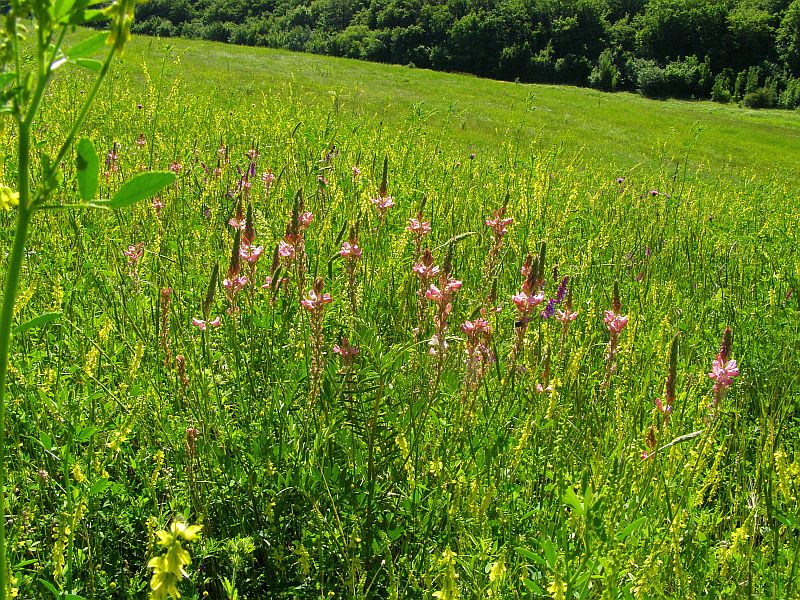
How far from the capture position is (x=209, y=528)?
1847mm

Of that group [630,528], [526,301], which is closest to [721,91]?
[526,301]

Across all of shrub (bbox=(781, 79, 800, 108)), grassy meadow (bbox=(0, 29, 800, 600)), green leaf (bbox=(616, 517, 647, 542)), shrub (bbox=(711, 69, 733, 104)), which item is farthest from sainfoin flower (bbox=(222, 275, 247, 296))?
shrub (bbox=(711, 69, 733, 104))

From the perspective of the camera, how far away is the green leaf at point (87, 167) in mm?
827

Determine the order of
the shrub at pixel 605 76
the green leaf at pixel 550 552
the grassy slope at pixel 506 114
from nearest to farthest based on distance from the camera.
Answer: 1. the green leaf at pixel 550 552
2. the grassy slope at pixel 506 114
3. the shrub at pixel 605 76

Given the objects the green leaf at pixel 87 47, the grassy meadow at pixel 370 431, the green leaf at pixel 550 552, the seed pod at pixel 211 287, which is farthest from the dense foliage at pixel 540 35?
the green leaf at pixel 87 47

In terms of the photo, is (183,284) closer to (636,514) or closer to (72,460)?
(72,460)

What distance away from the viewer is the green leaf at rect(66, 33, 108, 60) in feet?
2.64

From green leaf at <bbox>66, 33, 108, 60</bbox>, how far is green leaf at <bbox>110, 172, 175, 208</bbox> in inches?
7.0

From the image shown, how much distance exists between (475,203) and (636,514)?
11.8 ft

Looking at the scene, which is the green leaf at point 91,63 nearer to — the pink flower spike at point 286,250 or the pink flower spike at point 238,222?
the pink flower spike at point 286,250

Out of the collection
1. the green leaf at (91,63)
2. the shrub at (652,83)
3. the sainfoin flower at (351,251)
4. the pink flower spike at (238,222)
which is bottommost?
the sainfoin flower at (351,251)

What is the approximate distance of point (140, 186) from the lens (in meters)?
0.79

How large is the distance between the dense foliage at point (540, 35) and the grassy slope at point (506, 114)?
986 inches

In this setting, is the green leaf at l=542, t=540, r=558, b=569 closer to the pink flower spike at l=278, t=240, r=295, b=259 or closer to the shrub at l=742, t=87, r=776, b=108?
the pink flower spike at l=278, t=240, r=295, b=259
